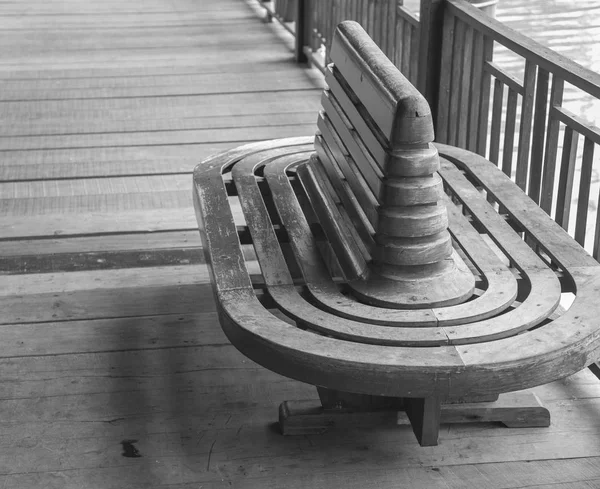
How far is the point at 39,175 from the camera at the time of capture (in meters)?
3.85

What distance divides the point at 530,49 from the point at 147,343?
51.9 inches

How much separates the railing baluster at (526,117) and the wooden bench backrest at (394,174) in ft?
2.42

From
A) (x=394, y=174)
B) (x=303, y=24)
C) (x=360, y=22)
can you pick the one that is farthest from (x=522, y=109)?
(x=303, y=24)

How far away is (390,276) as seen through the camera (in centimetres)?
192

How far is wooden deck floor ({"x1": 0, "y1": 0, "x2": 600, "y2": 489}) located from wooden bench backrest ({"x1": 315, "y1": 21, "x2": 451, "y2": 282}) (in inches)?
18.2

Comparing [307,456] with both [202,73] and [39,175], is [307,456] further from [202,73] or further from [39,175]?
[202,73]

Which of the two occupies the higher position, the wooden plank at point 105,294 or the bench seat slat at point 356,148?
the bench seat slat at point 356,148

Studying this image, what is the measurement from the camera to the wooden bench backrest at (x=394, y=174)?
5.95 feet

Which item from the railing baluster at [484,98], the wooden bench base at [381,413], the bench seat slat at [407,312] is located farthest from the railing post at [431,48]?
the wooden bench base at [381,413]

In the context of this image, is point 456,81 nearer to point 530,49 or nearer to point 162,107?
point 530,49

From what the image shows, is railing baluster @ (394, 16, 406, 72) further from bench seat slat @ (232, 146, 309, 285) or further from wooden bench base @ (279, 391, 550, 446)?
wooden bench base @ (279, 391, 550, 446)

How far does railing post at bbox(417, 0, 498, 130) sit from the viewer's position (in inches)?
130

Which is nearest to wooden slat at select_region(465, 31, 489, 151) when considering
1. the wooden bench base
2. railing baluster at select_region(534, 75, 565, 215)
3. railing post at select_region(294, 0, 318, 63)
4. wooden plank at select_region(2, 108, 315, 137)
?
railing baluster at select_region(534, 75, 565, 215)

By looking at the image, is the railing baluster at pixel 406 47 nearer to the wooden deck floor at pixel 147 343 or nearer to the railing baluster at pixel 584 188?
the wooden deck floor at pixel 147 343
